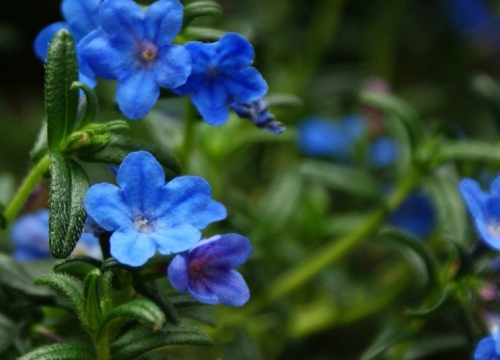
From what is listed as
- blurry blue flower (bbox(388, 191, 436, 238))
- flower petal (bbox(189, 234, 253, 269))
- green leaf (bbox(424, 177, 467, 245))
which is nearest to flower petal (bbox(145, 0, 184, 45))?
flower petal (bbox(189, 234, 253, 269))

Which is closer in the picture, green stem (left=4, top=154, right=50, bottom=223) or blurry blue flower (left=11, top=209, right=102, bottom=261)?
green stem (left=4, top=154, right=50, bottom=223)

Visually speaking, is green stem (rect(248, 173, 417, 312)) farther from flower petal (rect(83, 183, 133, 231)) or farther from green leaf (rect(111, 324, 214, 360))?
flower petal (rect(83, 183, 133, 231))

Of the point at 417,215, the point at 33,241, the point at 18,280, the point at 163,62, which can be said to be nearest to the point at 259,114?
the point at 163,62

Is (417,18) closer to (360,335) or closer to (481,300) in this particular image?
(360,335)

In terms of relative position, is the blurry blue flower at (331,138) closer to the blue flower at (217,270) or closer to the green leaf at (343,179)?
the green leaf at (343,179)

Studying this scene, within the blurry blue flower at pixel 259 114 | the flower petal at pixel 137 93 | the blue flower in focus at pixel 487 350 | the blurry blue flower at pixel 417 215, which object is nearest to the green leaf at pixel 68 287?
the flower petal at pixel 137 93

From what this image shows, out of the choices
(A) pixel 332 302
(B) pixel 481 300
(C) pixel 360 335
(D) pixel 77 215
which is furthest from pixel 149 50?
(C) pixel 360 335

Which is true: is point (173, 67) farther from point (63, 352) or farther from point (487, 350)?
point (487, 350)
